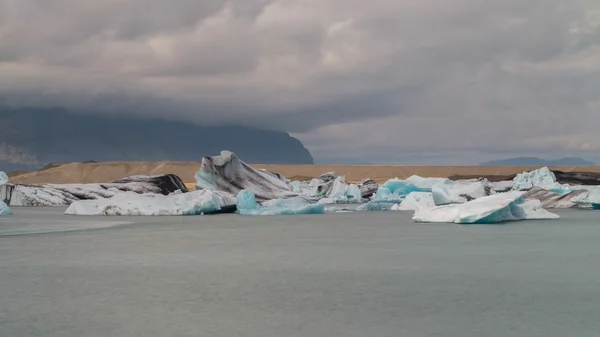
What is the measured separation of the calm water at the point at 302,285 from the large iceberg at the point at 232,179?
10.2 metres

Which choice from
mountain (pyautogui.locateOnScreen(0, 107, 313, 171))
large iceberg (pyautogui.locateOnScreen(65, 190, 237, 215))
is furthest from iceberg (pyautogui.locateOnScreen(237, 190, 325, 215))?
mountain (pyautogui.locateOnScreen(0, 107, 313, 171))

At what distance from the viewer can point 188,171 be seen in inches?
2815

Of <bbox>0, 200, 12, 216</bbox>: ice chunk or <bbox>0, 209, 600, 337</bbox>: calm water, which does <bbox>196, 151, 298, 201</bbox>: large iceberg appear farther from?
<bbox>0, 209, 600, 337</bbox>: calm water

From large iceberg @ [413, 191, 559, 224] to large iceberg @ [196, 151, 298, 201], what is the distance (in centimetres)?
794

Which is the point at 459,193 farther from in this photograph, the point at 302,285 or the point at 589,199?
the point at 302,285

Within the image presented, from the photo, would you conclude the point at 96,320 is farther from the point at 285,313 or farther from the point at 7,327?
the point at 285,313

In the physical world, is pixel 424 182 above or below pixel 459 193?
above

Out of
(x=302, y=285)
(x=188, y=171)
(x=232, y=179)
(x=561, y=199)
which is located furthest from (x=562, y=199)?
(x=188, y=171)

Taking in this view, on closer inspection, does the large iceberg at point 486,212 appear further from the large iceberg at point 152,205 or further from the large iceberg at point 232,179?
the large iceberg at point 232,179

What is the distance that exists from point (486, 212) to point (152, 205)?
827 cm

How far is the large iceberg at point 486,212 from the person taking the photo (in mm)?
12688

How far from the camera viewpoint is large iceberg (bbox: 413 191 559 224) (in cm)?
1269

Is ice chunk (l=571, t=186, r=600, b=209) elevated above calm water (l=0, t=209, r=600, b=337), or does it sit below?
above

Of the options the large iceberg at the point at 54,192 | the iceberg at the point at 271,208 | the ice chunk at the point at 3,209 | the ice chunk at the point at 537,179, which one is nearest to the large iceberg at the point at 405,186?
the ice chunk at the point at 537,179
